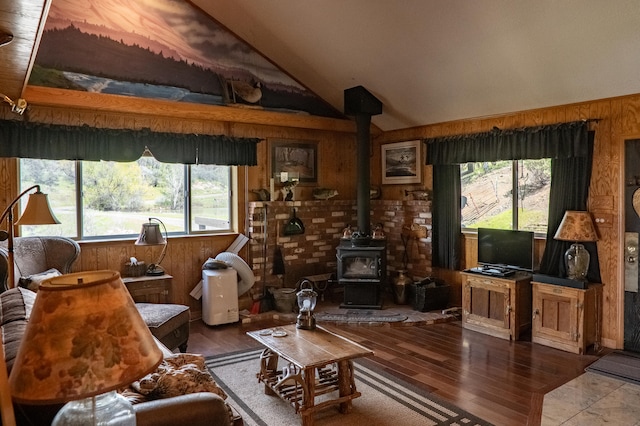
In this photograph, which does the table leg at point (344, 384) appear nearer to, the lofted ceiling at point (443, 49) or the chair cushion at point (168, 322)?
the chair cushion at point (168, 322)

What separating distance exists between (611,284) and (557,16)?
2.56m

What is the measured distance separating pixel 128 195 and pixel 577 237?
475cm

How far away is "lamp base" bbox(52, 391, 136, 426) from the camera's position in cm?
138

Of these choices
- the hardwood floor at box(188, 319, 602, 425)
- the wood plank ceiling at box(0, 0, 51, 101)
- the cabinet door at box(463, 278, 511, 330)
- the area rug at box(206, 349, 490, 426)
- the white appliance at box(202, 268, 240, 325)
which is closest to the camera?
the wood plank ceiling at box(0, 0, 51, 101)

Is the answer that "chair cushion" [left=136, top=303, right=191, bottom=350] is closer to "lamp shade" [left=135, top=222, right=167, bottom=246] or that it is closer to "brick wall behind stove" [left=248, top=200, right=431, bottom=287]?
"lamp shade" [left=135, top=222, right=167, bottom=246]

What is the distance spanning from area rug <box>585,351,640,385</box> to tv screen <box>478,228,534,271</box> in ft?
3.61

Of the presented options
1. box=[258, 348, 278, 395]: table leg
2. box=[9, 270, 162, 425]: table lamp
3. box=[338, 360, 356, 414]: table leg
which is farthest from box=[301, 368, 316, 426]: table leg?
box=[9, 270, 162, 425]: table lamp

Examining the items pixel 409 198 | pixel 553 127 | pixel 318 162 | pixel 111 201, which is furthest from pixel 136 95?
pixel 553 127

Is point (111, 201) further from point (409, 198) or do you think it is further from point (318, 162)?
point (409, 198)

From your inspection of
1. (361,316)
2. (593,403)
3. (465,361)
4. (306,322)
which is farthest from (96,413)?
(361,316)

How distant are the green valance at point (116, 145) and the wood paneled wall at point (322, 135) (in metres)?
0.13

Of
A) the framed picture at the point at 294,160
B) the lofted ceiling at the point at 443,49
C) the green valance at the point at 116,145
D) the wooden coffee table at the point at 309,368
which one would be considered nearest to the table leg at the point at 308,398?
the wooden coffee table at the point at 309,368

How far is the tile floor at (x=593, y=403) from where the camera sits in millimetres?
3049

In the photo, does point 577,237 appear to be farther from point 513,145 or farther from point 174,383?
point 174,383
